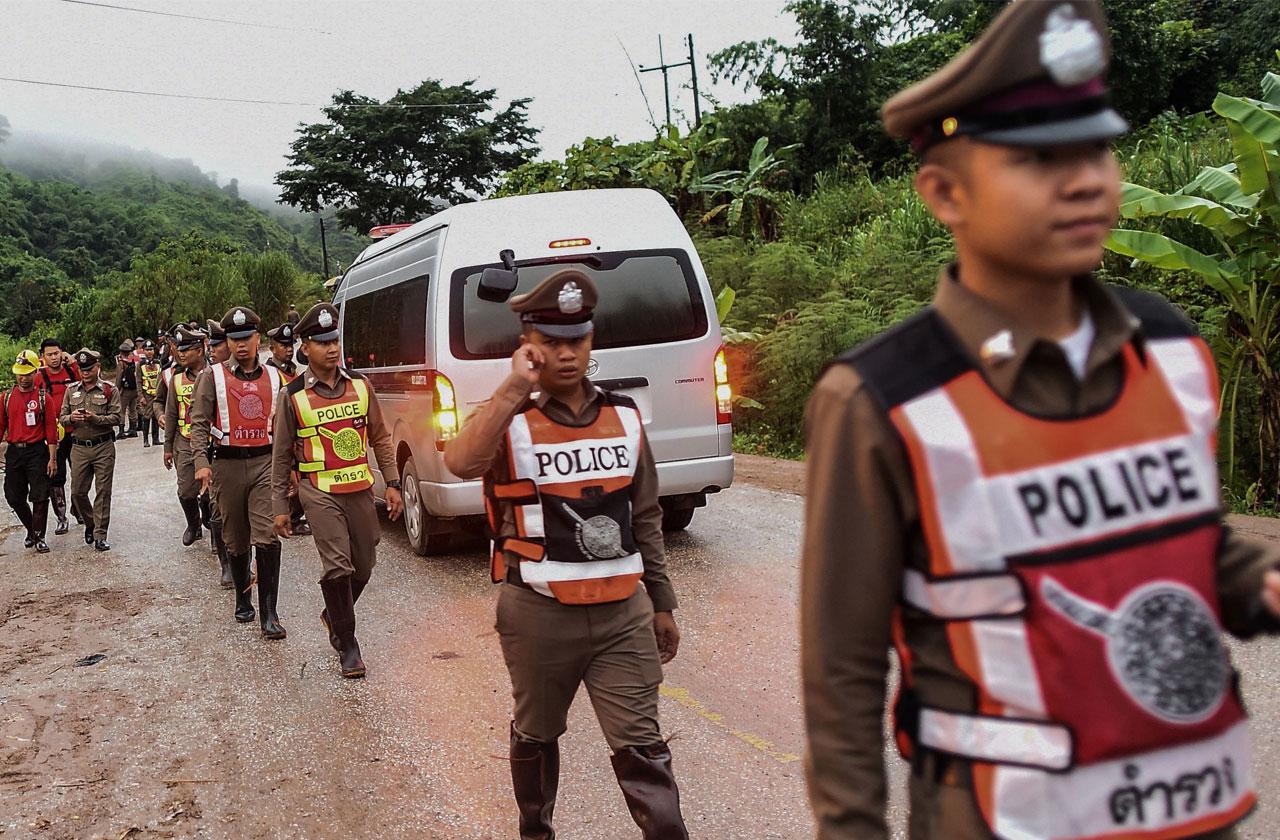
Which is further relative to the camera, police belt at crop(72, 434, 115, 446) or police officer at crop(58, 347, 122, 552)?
police belt at crop(72, 434, 115, 446)

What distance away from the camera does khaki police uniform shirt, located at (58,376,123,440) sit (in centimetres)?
1241

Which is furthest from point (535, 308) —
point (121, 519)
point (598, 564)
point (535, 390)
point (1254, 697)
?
point (121, 519)

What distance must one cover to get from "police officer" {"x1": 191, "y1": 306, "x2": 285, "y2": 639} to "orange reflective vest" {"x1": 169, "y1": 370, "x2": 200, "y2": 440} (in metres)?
3.34

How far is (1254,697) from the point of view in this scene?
5.28 m

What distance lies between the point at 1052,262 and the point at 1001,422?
0.74 feet

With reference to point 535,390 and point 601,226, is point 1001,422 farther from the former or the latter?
point 601,226

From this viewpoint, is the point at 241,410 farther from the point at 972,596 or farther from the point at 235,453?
the point at 972,596

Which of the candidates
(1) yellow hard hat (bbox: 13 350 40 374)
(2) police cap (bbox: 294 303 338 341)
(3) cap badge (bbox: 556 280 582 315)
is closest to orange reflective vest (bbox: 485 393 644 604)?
(3) cap badge (bbox: 556 280 582 315)

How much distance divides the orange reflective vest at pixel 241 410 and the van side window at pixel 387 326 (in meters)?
1.14

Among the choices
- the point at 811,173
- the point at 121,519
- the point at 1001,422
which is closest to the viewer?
the point at 1001,422

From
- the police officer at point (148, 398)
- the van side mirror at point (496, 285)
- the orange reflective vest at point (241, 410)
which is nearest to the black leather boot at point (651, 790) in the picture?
the van side mirror at point (496, 285)

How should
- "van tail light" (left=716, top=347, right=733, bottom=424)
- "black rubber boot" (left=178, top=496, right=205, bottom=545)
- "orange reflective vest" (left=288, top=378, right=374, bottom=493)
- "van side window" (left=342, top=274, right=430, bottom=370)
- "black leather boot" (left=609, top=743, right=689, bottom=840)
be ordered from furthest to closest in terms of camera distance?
"black rubber boot" (left=178, top=496, right=205, bottom=545)
"van side window" (left=342, top=274, right=430, bottom=370)
"van tail light" (left=716, top=347, right=733, bottom=424)
"orange reflective vest" (left=288, top=378, right=374, bottom=493)
"black leather boot" (left=609, top=743, right=689, bottom=840)

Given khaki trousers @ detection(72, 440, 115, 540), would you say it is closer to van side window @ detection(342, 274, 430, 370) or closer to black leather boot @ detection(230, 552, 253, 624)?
van side window @ detection(342, 274, 430, 370)

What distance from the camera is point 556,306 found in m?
3.75
